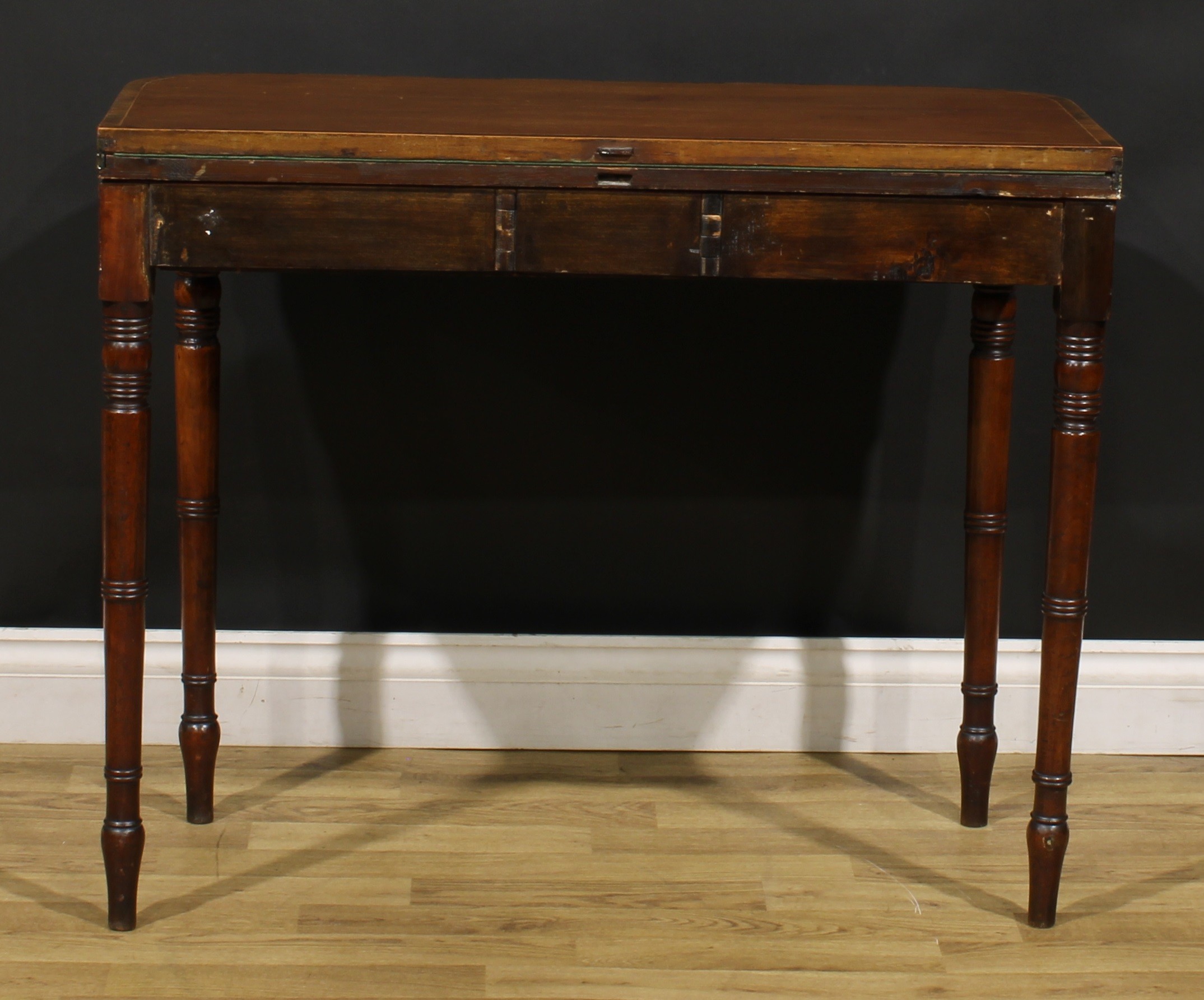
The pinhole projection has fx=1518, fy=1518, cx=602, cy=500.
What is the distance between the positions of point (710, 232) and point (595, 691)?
39.1 inches

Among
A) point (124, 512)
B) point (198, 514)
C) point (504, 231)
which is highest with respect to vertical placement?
point (504, 231)

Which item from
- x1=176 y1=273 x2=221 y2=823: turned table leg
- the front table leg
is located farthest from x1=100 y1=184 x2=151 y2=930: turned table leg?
x1=176 y1=273 x2=221 y2=823: turned table leg

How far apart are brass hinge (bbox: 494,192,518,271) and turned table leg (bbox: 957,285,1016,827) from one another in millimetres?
728

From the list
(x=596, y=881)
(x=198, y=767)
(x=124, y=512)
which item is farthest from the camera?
(x=198, y=767)

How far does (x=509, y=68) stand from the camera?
7.73 ft

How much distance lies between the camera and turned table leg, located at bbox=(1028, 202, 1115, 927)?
1.78m

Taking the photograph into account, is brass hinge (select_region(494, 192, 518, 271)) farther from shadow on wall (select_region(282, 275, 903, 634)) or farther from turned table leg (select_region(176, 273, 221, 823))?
shadow on wall (select_region(282, 275, 903, 634))

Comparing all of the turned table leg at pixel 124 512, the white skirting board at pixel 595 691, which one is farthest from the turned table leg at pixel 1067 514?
the turned table leg at pixel 124 512

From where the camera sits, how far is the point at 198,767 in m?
2.26

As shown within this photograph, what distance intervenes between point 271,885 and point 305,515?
0.65 meters

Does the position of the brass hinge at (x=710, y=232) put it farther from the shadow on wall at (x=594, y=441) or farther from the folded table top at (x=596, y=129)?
the shadow on wall at (x=594, y=441)

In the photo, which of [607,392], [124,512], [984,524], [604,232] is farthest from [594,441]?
[124,512]

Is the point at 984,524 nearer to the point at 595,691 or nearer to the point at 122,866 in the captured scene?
the point at 595,691

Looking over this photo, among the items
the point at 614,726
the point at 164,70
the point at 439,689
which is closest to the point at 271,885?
A: the point at 439,689
